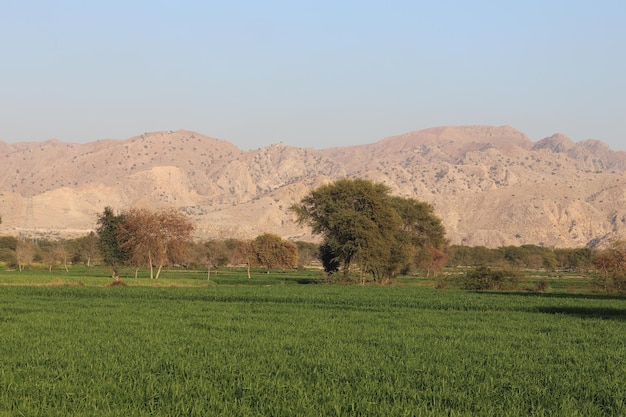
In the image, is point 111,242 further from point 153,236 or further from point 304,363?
point 304,363

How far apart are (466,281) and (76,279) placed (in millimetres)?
41576

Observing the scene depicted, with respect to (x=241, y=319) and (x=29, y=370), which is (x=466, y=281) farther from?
(x=29, y=370)

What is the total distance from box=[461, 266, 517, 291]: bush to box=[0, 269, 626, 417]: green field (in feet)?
110

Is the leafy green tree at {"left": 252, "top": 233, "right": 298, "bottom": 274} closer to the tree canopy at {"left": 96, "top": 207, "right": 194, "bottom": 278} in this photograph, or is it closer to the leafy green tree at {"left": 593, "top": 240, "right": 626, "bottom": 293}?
the tree canopy at {"left": 96, "top": 207, "right": 194, "bottom": 278}

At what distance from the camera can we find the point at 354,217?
251 feet

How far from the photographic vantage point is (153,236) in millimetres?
79000

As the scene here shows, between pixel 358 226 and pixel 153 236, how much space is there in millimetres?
24574

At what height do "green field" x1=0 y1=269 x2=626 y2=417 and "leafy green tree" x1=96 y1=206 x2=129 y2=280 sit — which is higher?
"leafy green tree" x1=96 y1=206 x2=129 y2=280

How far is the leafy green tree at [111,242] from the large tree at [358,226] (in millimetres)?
21992

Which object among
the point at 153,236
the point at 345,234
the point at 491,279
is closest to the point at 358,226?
the point at 345,234

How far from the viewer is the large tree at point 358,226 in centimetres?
7600

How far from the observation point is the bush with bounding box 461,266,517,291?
237 feet

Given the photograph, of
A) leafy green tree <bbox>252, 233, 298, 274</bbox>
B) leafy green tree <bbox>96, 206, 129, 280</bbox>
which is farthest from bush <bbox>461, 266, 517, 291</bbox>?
leafy green tree <bbox>252, 233, 298, 274</bbox>

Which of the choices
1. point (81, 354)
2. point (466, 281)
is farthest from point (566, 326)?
point (466, 281)
